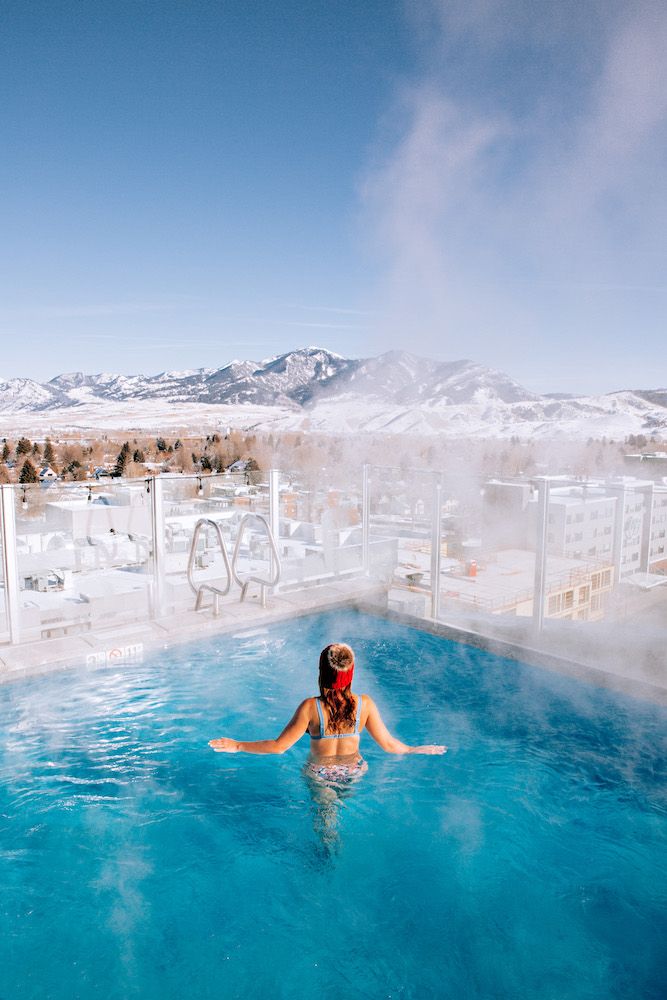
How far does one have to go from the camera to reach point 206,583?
5.38 metres

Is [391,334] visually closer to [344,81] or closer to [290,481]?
[344,81]

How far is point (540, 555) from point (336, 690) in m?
2.61

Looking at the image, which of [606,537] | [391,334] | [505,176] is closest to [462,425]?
[391,334]

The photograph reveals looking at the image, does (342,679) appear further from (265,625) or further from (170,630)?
(265,625)

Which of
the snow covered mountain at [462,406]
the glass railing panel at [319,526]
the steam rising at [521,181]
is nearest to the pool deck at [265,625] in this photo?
the glass railing panel at [319,526]

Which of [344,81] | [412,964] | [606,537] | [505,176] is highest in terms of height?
[344,81]

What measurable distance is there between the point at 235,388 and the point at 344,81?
21580 millimetres

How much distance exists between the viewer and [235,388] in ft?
107

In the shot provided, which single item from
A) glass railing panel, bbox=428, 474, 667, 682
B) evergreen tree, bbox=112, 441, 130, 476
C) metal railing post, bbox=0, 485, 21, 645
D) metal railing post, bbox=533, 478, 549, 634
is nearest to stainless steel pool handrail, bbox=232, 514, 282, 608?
glass railing panel, bbox=428, 474, 667, 682

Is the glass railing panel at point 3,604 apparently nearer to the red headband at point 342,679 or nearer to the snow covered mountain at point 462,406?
the red headband at point 342,679

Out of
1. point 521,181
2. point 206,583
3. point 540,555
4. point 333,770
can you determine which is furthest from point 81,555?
point 521,181

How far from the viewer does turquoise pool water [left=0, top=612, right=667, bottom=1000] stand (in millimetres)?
2125

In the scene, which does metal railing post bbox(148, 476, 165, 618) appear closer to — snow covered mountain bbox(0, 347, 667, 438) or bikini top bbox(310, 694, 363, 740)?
bikini top bbox(310, 694, 363, 740)

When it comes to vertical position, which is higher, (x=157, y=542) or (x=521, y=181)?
(x=521, y=181)
